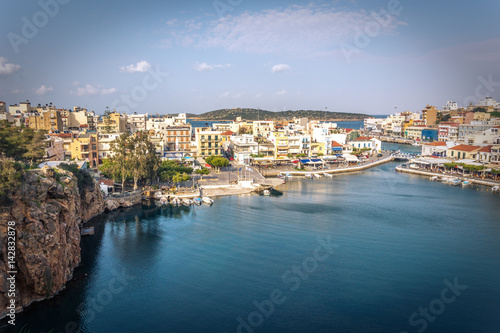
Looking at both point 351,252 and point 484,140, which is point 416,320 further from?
point 484,140

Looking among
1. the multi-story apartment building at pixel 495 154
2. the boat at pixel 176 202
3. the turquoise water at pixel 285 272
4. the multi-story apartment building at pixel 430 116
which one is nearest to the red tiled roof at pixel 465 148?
the multi-story apartment building at pixel 495 154

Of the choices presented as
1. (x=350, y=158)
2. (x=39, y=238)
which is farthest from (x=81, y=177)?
(x=350, y=158)

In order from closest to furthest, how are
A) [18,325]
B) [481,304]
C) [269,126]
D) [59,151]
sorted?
[18,325], [481,304], [59,151], [269,126]

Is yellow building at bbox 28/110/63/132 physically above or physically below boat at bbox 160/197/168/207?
above

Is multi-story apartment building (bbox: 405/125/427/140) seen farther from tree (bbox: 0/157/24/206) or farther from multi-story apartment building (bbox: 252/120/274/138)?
tree (bbox: 0/157/24/206)

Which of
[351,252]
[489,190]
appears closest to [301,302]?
[351,252]

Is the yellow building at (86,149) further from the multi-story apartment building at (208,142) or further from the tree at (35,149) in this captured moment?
the multi-story apartment building at (208,142)

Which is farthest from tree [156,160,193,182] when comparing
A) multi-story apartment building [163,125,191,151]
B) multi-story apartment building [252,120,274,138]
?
multi-story apartment building [252,120,274,138]

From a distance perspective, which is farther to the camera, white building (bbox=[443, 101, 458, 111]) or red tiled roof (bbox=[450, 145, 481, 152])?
white building (bbox=[443, 101, 458, 111])
